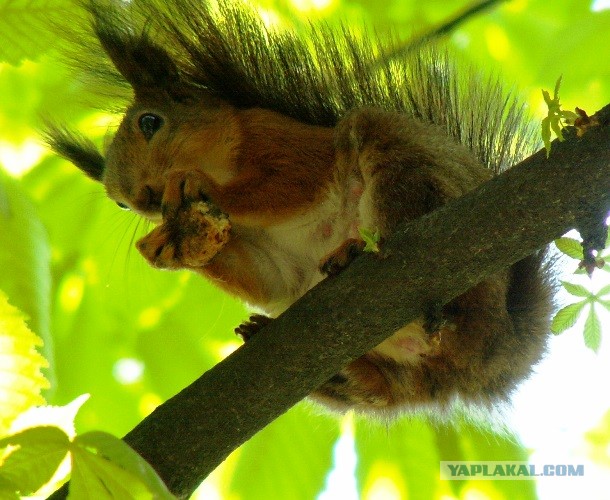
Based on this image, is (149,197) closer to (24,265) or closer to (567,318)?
(24,265)

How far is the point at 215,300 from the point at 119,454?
2.27 m

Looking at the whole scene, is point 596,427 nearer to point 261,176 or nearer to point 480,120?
point 480,120

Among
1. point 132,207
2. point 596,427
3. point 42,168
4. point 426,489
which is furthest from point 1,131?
point 596,427

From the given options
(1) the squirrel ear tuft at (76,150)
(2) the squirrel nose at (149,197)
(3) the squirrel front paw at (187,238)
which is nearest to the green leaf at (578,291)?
(3) the squirrel front paw at (187,238)

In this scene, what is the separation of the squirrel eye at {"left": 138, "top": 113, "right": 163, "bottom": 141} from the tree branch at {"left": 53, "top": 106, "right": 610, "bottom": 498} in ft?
4.61

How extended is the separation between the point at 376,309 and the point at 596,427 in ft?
8.07

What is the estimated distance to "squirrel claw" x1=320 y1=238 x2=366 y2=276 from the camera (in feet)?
8.11

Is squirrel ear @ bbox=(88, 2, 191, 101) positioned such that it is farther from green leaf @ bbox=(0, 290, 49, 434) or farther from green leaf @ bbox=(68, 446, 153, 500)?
green leaf @ bbox=(68, 446, 153, 500)

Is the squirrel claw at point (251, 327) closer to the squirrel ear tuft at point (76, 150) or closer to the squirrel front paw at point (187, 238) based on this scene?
the squirrel front paw at point (187, 238)

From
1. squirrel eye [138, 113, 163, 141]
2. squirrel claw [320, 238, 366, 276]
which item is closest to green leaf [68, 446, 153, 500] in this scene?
squirrel claw [320, 238, 366, 276]

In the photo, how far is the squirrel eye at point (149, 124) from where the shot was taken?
3492 mm

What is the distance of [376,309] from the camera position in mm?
2236

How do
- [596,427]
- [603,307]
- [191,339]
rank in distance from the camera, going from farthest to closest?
[596,427] → [191,339] → [603,307]

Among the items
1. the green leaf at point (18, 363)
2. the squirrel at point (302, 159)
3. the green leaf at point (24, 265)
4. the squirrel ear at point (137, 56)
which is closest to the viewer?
the green leaf at point (18, 363)
